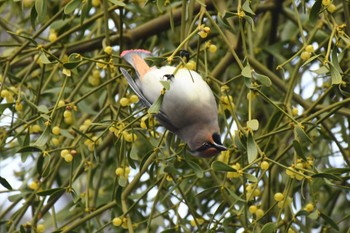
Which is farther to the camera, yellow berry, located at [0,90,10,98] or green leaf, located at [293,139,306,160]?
yellow berry, located at [0,90,10,98]

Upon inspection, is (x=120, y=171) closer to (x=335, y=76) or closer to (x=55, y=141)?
(x=55, y=141)

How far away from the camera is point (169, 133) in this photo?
1544mm

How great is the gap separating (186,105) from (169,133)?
0.59ft

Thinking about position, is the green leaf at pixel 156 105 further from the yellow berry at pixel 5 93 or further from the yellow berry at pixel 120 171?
the yellow berry at pixel 5 93

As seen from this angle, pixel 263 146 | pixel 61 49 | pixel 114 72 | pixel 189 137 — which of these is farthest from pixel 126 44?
pixel 189 137

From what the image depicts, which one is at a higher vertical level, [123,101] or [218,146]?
[123,101]

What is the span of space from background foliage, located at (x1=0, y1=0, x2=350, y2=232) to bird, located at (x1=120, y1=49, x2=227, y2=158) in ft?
0.11

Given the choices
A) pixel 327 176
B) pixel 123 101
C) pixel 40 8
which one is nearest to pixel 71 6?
pixel 40 8

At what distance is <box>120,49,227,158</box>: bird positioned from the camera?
1.36 meters

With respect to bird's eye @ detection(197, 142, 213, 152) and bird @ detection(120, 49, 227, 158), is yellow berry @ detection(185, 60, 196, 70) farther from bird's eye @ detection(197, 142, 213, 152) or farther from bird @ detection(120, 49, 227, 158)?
bird's eye @ detection(197, 142, 213, 152)

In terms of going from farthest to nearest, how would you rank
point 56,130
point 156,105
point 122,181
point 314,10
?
point 56,130
point 122,181
point 314,10
point 156,105

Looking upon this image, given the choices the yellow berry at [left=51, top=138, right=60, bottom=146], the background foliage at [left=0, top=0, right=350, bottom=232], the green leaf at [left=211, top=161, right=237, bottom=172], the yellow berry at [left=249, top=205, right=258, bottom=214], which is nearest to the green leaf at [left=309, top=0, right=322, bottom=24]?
the background foliage at [left=0, top=0, right=350, bottom=232]

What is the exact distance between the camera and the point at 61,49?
71.7 inches

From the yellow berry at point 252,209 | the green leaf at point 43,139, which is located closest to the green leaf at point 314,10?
the yellow berry at point 252,209
